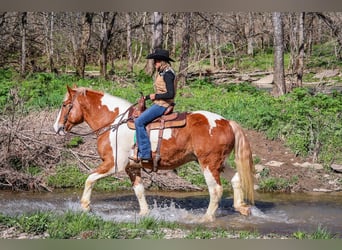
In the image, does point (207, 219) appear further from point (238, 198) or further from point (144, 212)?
point (144, 212)

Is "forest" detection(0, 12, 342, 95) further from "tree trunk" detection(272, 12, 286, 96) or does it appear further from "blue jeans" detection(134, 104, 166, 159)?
"blue jeans" detection(134, 104, 166, 159)

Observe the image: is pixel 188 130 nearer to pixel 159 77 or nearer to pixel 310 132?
pixel 159 77

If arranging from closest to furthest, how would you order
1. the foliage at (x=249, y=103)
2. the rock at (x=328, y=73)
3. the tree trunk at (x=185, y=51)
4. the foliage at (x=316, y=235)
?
the foliage at (x=316, y=235), the foliage at (x=249, y=103), the rock at (x=328, y=73), the tree trunk at (x=185, y=51)

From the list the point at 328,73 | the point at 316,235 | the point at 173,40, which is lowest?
the point at 316,235

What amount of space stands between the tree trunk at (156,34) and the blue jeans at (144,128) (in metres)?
2.01

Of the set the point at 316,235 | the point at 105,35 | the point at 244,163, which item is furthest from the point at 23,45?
the point at 316,235

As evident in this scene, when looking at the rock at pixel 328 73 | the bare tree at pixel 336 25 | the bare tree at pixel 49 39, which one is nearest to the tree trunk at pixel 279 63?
the rock at pixel 328 73

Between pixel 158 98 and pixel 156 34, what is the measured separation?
2.53 m

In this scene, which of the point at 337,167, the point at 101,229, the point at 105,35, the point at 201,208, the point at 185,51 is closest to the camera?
the point at 101,229

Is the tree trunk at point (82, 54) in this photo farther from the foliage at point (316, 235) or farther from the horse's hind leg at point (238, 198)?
the foliage at point (316, 235)

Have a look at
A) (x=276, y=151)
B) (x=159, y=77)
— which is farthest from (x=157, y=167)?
(x=276, y=151)

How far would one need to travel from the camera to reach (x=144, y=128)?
5.94m

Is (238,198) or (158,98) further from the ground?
(158,98)

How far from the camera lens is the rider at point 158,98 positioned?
587 centimetres
